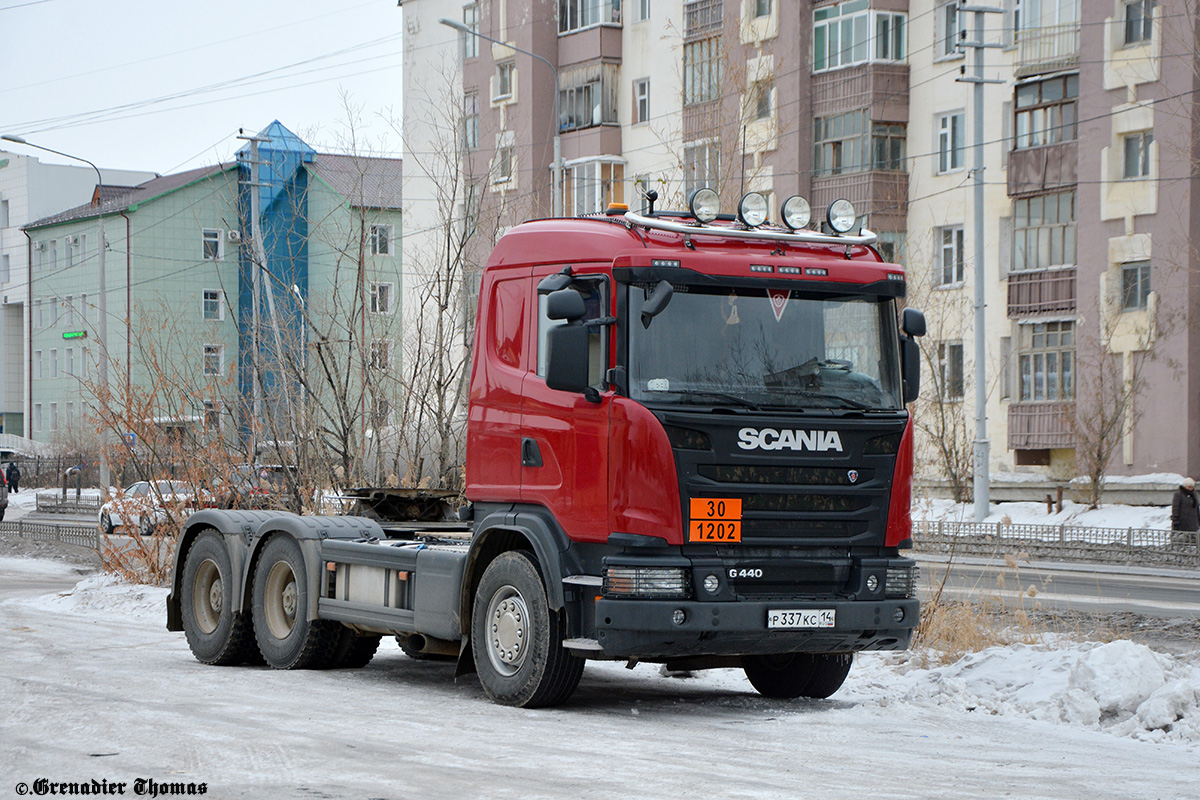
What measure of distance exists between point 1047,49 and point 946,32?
3.68 metres

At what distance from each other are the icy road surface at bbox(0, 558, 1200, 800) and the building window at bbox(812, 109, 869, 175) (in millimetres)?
33011

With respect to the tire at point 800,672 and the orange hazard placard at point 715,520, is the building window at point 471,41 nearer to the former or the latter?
the tire at point 800,672

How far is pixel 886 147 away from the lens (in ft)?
146

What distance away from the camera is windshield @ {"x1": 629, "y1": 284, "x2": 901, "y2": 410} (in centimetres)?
989

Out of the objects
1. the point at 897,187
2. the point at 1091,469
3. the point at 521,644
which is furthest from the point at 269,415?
the point at 897,187

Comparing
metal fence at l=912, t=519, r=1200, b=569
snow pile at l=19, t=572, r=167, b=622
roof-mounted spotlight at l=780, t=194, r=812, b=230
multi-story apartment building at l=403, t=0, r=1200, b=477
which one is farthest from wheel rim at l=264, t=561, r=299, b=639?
multi-story apartment building at l=403, t=0, r=1200, b=477

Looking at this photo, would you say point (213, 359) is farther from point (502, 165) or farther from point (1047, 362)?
point (1047, 362)

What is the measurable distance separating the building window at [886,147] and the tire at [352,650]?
3356cm

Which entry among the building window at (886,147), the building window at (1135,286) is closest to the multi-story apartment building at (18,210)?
the building window at (886,147)

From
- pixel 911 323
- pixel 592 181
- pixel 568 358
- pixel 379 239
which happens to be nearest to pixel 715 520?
pixel 568 358

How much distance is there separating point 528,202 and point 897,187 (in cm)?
1181

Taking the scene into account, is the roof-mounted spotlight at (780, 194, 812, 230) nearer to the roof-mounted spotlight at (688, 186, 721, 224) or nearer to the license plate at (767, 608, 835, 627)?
the roof-mounted spotlight at (688, 186, 721, 224)

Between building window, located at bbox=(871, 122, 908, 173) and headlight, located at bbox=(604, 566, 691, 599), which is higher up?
building window, located at bbox=(871, 122, 908, 173)

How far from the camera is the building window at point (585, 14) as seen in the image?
2089 inches
